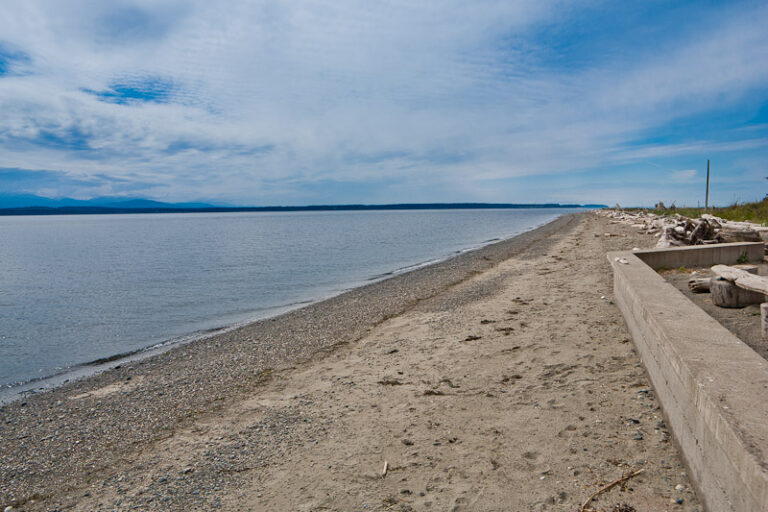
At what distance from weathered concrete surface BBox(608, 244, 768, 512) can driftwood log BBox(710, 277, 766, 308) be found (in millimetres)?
2321

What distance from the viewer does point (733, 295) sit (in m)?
6.68

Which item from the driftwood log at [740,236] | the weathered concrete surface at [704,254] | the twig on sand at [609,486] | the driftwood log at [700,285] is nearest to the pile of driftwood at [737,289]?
the driftwood log at [700,285]

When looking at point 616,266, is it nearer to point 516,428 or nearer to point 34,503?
point 516,428

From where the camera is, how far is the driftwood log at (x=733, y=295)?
261 inches

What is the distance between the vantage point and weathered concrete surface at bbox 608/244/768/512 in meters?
2.13

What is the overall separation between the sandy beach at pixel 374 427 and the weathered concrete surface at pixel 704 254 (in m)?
2.91

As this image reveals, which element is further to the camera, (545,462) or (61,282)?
(61,282)

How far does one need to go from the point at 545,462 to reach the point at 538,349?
2.82m

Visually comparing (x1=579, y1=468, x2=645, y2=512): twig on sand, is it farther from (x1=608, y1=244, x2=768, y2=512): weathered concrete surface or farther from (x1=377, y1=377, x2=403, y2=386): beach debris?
(x1=377, y1=377, x2=403, y2=386): beach debris

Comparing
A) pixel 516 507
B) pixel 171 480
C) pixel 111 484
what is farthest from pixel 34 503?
pixel 516 507

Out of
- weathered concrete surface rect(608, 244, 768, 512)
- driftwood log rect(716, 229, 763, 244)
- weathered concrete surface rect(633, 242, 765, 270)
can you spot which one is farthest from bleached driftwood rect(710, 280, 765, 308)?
driftwood log rect(716, 229, 763, 244)

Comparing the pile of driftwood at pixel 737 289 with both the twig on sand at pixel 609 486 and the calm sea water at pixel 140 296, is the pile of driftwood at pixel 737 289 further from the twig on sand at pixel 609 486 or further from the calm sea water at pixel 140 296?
the calm sea water at pixel 140 296

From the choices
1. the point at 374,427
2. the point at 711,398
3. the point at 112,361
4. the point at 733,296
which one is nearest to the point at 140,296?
the point at 112,361

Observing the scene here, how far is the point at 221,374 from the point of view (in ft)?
23.0
